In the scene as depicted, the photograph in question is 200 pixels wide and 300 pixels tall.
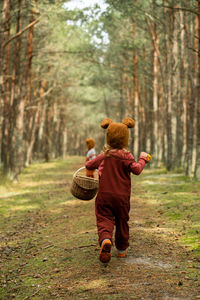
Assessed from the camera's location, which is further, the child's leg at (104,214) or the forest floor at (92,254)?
the child's leg at (104,214)

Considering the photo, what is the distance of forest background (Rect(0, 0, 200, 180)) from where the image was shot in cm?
1494

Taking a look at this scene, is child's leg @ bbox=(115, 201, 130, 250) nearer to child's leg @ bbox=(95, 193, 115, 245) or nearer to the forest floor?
child's leg @ bbox=(95, 193, 115, 245)

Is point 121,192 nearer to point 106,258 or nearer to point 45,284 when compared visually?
point 106,258

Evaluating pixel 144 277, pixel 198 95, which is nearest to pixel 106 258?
pixel 144 277

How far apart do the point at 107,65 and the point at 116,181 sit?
21.1m

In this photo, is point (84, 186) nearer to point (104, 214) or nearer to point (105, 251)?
point (104, 214)

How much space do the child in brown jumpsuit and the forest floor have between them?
49 cm

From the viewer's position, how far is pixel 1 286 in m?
4.55

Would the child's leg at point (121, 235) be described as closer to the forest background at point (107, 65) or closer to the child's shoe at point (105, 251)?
the child's shoe at point (105, 251)

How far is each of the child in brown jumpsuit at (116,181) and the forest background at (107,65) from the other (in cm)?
602

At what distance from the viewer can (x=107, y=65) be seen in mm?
24891

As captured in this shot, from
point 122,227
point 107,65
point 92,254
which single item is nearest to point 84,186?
point 122,227

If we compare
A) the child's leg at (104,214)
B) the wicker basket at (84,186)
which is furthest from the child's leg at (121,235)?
the wicker basket at (84,186)

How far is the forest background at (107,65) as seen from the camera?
14938mm
